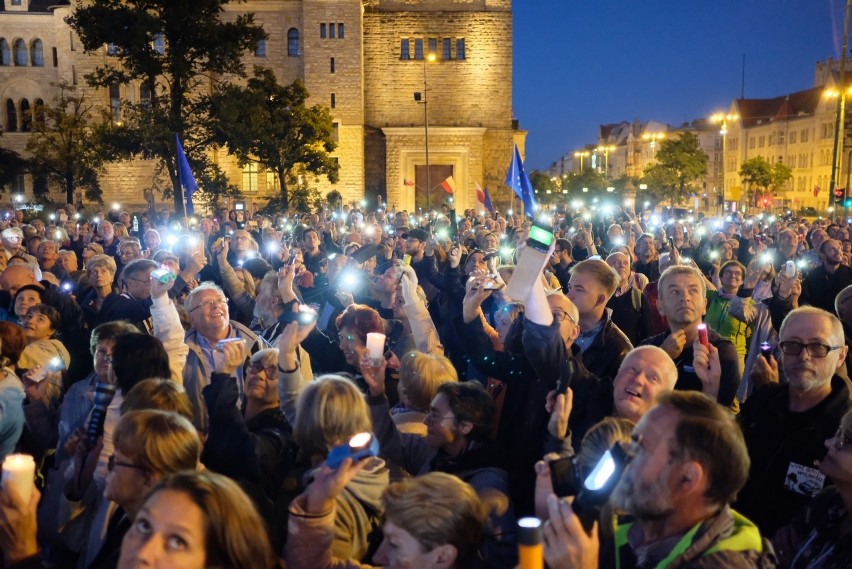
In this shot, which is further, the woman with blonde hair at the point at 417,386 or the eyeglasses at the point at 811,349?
the woman with blonde hair at the point at 417,386

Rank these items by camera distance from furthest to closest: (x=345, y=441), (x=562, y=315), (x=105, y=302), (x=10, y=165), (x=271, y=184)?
(x=271, y=184)
(x=10, y=165)
(x=105, y=302)
(x=562, y=315)
(x=345, y=441)

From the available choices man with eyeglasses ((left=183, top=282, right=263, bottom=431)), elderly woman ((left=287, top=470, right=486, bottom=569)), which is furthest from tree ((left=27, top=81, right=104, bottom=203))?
elderly woman ((left=287, top=470, right=486, bottom=569))

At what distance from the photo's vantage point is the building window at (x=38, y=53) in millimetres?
50312

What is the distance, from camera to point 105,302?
6.74 meters

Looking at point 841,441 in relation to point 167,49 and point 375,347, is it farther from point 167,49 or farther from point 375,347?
point 167,49

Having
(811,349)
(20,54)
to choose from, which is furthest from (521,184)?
(20,54)

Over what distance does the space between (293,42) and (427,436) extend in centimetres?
4543

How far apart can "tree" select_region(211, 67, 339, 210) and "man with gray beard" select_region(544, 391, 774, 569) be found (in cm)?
2897

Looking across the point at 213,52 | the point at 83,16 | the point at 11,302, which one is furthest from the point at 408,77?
the point at 11,302

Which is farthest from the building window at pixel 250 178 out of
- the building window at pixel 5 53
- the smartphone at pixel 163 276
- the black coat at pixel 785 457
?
the black coat at pixel 785 457

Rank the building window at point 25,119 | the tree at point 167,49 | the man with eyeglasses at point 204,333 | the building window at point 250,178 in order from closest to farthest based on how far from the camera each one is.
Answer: the man with eyeglasses at point 204,333, the tree at point 167,49, the building window at point 250,178, the building window at point 25,119

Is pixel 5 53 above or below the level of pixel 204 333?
above

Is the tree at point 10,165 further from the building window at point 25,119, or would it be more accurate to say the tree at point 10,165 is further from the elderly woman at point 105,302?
the elderly woman at point 105,302

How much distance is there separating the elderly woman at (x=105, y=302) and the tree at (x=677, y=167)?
61583mm
